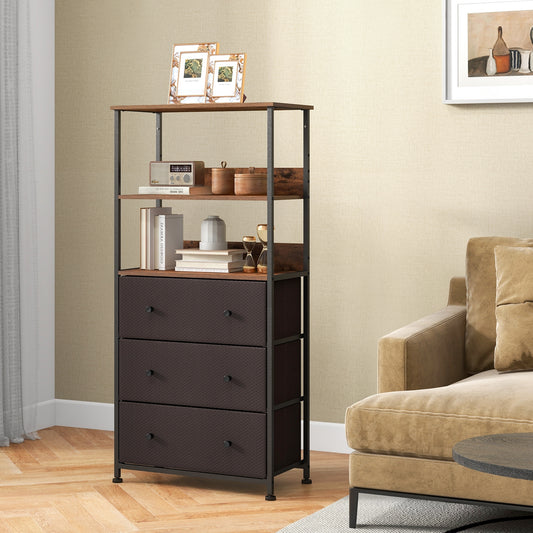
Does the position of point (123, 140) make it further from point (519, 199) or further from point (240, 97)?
point (519, 199)

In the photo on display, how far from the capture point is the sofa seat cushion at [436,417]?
298 cm

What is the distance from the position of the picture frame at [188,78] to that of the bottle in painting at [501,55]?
42.6 inches

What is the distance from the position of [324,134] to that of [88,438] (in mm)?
1700

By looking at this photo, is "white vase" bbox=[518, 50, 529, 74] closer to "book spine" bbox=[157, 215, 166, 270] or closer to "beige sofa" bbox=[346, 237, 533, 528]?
"beige sofa" bbox=[346, 237, 533, 528]

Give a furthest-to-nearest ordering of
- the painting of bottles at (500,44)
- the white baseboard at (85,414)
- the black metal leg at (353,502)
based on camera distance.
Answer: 1. the white baseboard at (85,414)
2. the painting of bottles at (500,44)
3. the black metal leg at (353,502)

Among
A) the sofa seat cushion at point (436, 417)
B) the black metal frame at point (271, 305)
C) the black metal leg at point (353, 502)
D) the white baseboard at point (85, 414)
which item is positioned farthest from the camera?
the white baseboard at point (85, 414)

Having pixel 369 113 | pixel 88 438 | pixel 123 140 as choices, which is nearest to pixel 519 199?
pixel 369 113

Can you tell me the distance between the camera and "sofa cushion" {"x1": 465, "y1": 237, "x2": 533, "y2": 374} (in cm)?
370

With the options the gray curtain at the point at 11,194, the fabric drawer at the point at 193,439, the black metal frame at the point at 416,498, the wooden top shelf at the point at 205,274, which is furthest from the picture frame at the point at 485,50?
the gray curtain at the point at 11,194

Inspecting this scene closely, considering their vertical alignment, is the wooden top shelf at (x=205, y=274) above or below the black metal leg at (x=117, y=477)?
above

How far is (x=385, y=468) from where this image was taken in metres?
3.13

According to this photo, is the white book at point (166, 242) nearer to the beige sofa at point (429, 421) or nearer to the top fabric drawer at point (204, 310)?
the top fabric drawer at point (204, 310)

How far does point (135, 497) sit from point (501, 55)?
7.07ft

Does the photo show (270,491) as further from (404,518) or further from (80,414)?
(80,414)
